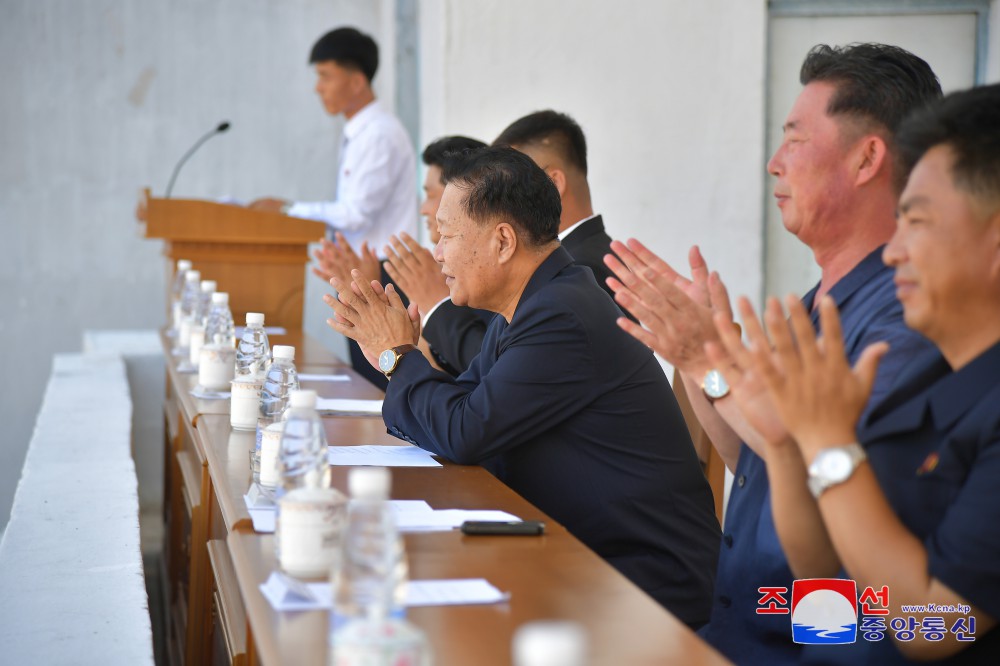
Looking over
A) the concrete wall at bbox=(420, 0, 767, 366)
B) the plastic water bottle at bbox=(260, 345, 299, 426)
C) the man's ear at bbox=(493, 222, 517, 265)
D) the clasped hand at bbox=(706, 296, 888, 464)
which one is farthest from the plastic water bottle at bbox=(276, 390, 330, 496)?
the concrete wall at bbox=(420, 0, 767, 366)

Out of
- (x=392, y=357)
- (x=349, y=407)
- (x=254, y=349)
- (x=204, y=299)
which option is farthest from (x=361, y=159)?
(x=392, y=357)

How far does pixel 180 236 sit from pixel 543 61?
168 cm

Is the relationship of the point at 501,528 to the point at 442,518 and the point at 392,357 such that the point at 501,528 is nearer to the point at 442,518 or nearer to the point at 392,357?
the point at 442,518

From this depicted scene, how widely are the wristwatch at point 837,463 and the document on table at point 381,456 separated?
92 cm

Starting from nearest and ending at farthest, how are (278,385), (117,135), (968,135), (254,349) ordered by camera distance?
(968,135)
(278,385)
(254,349)
(117,135)

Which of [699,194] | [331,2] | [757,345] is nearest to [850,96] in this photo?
[757,345]

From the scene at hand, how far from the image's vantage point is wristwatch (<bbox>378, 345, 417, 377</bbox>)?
85.9 inches

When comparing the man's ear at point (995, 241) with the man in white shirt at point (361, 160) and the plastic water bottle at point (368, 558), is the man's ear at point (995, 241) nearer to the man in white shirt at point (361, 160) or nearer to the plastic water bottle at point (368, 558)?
the plastic water bottle at point (368, 558)

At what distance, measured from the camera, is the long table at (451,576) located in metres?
1.13

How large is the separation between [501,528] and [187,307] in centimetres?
282

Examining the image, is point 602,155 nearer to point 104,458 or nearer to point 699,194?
point 699,194

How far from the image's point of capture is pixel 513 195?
2.26m

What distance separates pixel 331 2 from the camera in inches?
277

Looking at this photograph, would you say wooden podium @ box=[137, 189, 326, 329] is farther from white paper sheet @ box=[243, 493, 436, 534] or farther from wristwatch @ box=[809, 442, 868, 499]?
wristwatch @ box=[809, 442, 868, 499]
